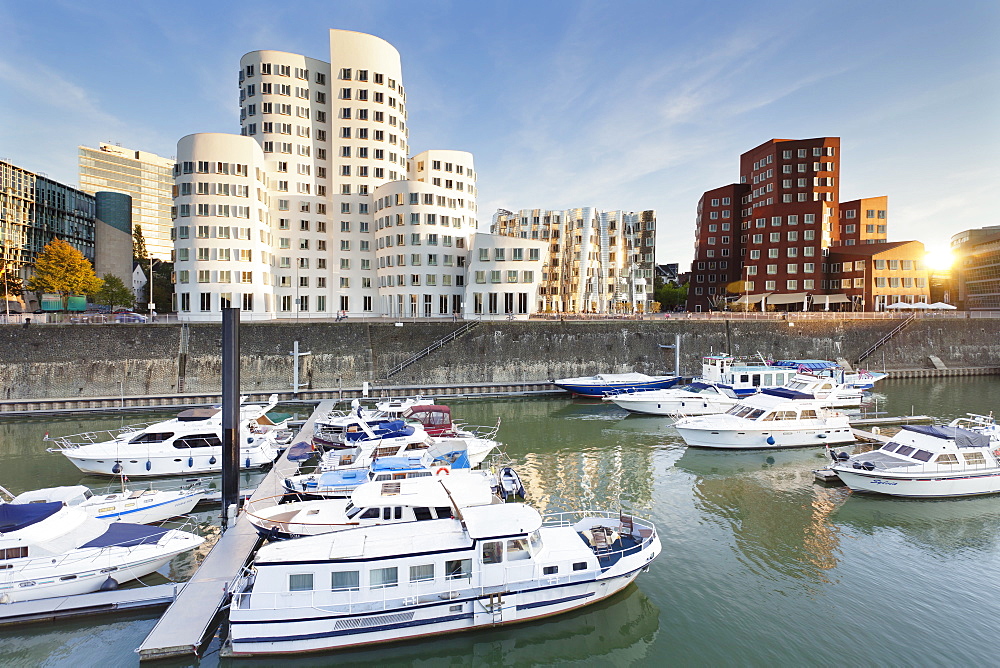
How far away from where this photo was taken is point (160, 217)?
156750mm

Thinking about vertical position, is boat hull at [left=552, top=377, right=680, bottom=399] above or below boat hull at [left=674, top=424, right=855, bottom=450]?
above

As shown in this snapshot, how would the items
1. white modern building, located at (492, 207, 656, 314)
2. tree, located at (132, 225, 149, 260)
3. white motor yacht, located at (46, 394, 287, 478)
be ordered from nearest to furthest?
white motor yacht, located at (46, 394, 287, 478) → white modern building, located at (492, 207, 656, 314) → tree, located at (132, 225, 149, 260)

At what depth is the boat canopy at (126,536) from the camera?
681 inches

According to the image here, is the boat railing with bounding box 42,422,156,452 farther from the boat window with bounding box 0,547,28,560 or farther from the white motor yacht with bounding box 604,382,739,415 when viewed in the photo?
the white motor yacht with bounding box 604,382,739,415

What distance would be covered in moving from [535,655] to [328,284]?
69.9 meters

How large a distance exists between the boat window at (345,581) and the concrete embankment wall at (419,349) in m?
42.0

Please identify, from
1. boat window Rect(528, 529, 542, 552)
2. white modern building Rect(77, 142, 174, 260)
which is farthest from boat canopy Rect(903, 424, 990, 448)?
white modern building Rect(77, 142, 174, 260)

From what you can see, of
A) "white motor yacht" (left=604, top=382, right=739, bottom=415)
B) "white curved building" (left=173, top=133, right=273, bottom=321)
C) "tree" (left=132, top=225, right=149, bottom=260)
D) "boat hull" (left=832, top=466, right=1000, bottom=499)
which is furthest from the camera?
"tree" (left=132, top=225, right=149, bottom=260)

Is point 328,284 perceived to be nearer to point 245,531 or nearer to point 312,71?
point 312,71

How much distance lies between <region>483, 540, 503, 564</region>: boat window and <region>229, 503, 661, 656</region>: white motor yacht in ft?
0.09

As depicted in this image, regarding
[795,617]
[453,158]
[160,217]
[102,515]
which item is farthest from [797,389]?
[160,217]

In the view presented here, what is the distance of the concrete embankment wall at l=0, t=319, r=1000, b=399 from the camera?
164ft

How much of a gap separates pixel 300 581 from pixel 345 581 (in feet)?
3.85

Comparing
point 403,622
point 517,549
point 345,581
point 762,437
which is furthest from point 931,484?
point 345,581
